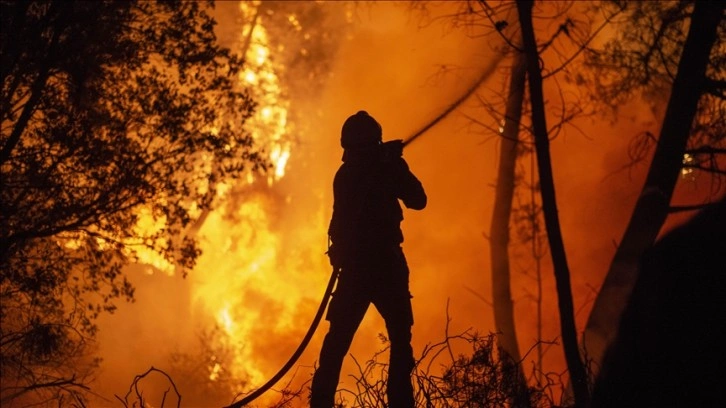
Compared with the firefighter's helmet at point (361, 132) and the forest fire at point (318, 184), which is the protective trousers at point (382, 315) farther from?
the firefighter's helmet at point (361, 132)

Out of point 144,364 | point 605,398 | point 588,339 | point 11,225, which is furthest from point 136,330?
point 605,398

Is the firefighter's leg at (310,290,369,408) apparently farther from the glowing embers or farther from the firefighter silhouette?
the glowing embers

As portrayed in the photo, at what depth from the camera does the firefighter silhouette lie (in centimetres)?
473

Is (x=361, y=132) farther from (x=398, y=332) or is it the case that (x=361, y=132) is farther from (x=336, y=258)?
(x=398, y=332)

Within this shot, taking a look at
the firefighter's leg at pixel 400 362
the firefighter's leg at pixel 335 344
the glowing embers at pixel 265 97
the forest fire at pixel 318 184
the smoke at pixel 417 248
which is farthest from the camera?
the glowing embers at pixel 265 97

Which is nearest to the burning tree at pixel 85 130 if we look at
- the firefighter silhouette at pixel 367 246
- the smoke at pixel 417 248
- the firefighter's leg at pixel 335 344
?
the firefighter's leg at pixel 335 344

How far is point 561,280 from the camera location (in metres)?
6.98

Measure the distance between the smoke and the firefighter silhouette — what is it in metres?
7.99

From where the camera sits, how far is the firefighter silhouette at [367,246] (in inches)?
186

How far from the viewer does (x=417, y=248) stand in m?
17.9

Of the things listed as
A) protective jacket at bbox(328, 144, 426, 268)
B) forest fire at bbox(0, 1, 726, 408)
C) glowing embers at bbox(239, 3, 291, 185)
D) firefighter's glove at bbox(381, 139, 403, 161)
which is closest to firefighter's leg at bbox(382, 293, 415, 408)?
forest fire at bbox(0, 1, 726, 408)

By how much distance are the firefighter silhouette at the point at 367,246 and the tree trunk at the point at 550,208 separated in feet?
8.69

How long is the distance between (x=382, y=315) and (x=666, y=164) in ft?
14.3

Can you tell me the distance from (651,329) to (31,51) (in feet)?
28.6
